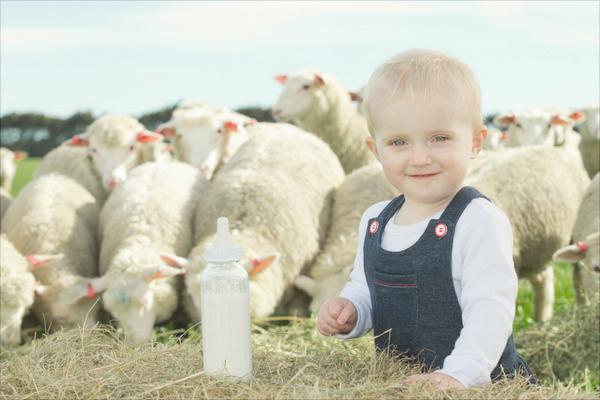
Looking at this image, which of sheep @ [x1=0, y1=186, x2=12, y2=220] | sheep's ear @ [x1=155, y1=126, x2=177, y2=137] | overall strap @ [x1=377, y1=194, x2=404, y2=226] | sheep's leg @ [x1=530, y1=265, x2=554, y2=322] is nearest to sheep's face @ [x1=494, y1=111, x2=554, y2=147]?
sheep's leg @ [x1=530, y1=265, x2=554, y2=322]

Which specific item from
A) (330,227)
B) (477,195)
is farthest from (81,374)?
(330,227)

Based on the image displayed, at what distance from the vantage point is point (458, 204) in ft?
8.63

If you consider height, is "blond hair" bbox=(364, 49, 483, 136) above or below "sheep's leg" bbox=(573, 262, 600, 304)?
above

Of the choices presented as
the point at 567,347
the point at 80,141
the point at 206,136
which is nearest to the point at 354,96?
the point at 206,136

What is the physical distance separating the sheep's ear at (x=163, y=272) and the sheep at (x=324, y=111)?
4.01m

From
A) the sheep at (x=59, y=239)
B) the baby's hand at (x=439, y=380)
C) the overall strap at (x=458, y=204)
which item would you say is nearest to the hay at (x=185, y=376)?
the baby's hand at (x=439, y=380)

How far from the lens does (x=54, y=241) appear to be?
22.3 ft

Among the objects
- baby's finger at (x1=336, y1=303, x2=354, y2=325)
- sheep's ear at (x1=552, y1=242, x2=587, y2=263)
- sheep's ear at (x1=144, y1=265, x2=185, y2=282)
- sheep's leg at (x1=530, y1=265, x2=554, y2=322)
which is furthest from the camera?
sheep's leg at (x1=530, y1=265, x2=554, y2=322)

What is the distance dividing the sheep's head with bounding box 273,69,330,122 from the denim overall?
268 inches

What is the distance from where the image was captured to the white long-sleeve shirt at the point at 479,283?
7.84ft

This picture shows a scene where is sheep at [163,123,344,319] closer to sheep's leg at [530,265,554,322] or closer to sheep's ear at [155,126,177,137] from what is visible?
sheep's ear at [155,126,177,137]

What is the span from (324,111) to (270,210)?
3.34m

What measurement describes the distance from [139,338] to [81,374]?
3361mm

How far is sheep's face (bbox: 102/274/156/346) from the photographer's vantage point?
5.77 metres
